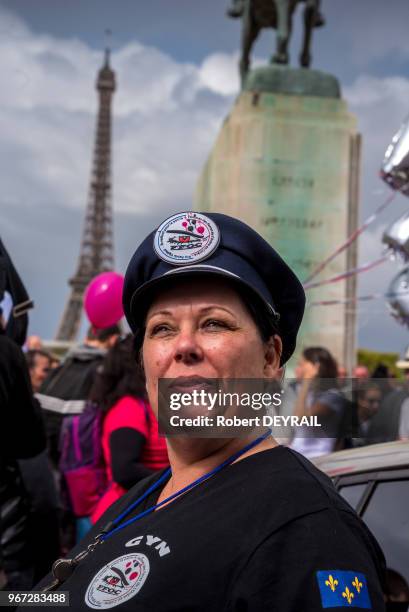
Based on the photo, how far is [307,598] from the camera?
1052mm

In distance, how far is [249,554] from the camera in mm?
1115

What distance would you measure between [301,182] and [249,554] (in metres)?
11.5

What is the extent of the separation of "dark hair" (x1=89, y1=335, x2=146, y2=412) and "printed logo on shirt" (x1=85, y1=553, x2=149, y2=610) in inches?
82.7

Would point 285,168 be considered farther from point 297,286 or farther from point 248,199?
point 297,286

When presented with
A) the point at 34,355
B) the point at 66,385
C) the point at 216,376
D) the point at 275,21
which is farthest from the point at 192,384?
the point at 275,21

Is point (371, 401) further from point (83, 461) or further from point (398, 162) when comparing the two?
point (83, 461)

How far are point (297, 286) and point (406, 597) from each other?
1.05 meters

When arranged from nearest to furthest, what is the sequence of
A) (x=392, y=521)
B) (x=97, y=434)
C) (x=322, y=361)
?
(x=392, y=521) → (x=97, y=434) → (x=322, y=361)

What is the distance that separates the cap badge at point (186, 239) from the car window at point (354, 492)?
126 cm

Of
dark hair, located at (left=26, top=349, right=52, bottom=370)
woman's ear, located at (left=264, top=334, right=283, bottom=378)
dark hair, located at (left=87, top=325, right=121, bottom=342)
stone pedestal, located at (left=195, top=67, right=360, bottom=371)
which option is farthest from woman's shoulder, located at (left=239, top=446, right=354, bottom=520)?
stone pedestal, located at (left=195, top=67, right=360, bottom=371)

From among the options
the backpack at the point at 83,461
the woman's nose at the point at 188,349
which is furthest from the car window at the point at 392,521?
the backpack at the point at 83,461

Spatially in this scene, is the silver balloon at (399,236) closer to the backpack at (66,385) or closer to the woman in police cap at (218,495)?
the woman in police cap at (218,495)

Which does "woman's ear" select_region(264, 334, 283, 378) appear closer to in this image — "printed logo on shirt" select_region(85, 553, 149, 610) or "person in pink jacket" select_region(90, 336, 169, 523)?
"printed logo on shirt" select_region(85, 553, 149, 610)

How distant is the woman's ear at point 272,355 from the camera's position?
4.98 feet
